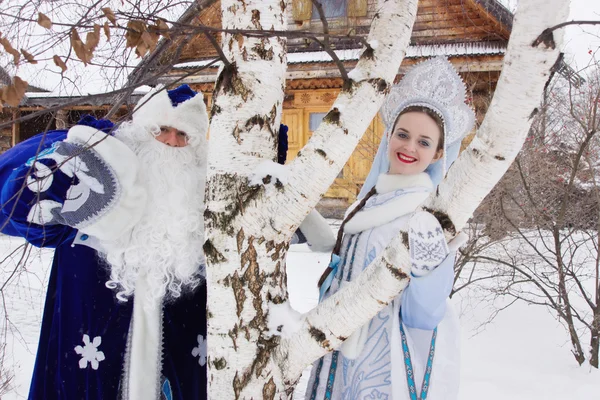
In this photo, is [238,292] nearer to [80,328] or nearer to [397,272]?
[397,272]

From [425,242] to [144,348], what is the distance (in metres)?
1.16

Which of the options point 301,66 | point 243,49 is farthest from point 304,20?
point 243,49

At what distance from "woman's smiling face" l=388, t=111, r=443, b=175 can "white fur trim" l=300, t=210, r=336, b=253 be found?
1.31ft

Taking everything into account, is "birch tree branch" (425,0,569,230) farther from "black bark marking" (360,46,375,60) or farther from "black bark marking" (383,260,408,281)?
"black bark marking" (360,46,375,60)

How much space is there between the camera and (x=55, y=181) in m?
1.71

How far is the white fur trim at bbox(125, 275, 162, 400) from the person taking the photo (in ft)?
6.05

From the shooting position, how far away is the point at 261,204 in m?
1.42

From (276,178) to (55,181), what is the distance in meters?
0.81

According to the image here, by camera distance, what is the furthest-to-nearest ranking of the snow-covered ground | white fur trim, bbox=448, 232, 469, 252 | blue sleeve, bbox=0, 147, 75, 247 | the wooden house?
the wooden house
the snow-covered ground
blue sleeve, bbox=0, 147, 75, 247
white fur trim, bbox=448, 232, 469, 252

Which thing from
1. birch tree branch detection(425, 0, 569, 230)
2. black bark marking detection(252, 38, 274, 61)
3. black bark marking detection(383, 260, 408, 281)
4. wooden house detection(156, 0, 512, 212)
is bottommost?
black bark marking detection(383, 260, 408, 281)

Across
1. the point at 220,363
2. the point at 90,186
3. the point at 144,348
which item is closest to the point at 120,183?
the point at 90,186

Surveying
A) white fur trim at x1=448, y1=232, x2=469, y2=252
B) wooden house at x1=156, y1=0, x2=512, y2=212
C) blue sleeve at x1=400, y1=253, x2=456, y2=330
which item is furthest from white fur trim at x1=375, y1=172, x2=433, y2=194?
wooden house at x1=156, y1=0, x2=512, y2=212

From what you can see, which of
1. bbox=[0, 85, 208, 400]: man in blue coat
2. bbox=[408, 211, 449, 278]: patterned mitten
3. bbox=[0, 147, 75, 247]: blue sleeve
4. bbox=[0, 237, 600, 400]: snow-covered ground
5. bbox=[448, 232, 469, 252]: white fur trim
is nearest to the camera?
bbox=[408, 211, 449, 278]: patterned mitten

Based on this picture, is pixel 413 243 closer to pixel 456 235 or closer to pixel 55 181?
pixel 456 235
